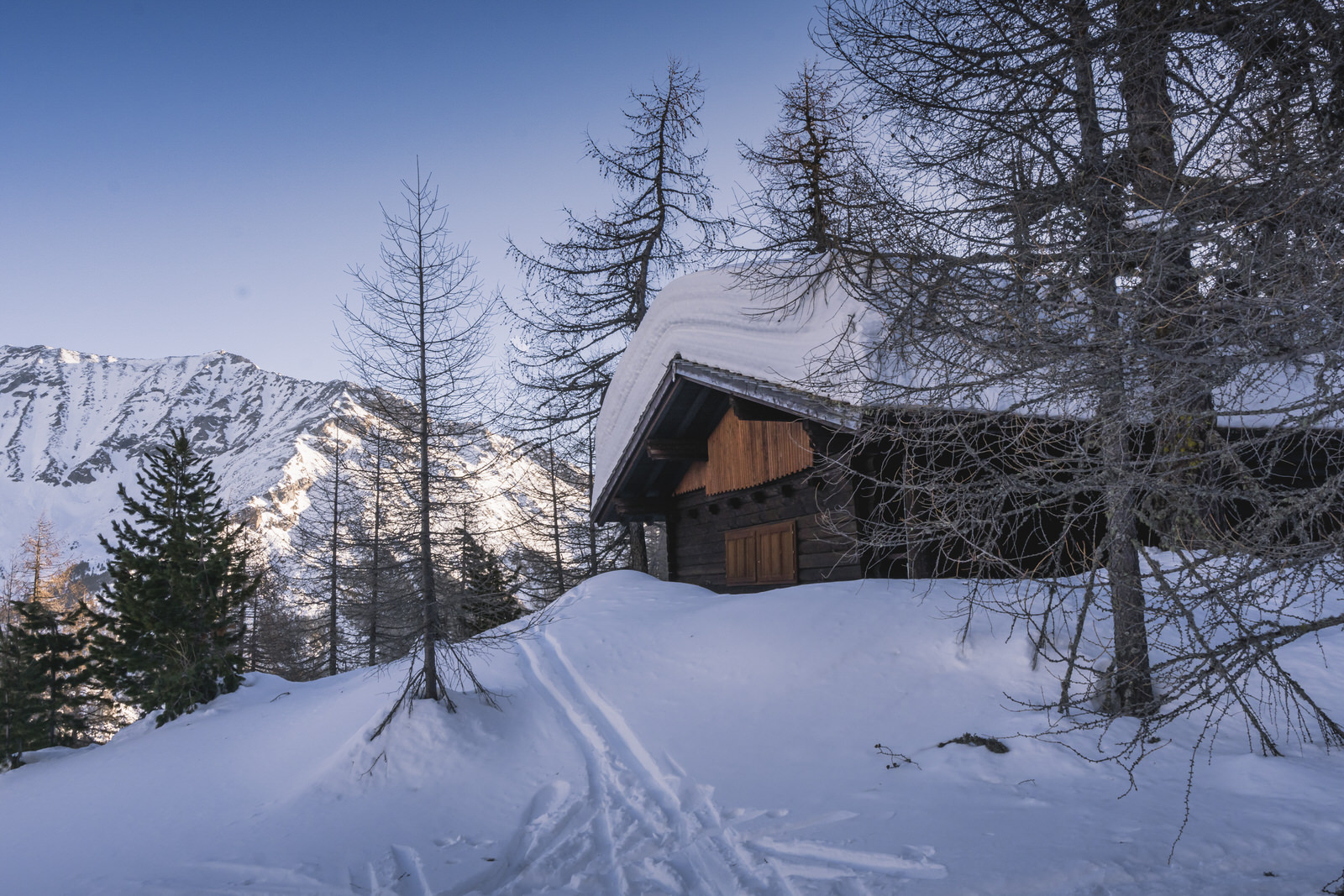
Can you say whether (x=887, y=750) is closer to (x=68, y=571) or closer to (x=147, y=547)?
(x=147, y=547)

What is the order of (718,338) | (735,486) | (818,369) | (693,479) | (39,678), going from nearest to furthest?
(818,369) < (718,338) < (735,486) < (693,479) < (39,678)

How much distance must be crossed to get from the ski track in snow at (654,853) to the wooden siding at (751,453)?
448 cm

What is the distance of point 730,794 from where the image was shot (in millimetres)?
5281

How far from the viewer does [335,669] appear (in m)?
22.8

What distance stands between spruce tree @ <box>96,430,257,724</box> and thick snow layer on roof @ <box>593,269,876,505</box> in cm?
958

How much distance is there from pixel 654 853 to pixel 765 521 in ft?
23.0

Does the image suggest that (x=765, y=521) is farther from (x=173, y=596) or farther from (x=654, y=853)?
(x=173, y=596)

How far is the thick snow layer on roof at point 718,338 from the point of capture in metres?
7.97

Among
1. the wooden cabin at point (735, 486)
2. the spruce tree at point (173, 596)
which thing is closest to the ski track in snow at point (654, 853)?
the wooden cabin at point (735, 486)

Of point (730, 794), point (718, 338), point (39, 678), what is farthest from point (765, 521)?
point (39, 678)

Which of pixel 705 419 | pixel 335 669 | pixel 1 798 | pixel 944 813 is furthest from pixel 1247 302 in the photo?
pixel 335 669

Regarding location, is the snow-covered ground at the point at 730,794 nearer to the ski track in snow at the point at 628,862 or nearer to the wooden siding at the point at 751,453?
the ski track in snow at the point at 628,862

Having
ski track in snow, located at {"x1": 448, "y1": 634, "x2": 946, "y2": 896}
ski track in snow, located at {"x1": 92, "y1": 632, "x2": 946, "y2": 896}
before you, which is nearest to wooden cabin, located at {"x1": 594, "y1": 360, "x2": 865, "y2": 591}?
ski track in snow, located at {"x1": 448, "y1": 634, "x2": 946, "y2": 896}

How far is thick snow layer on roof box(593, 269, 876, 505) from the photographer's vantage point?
7969 millimetres
